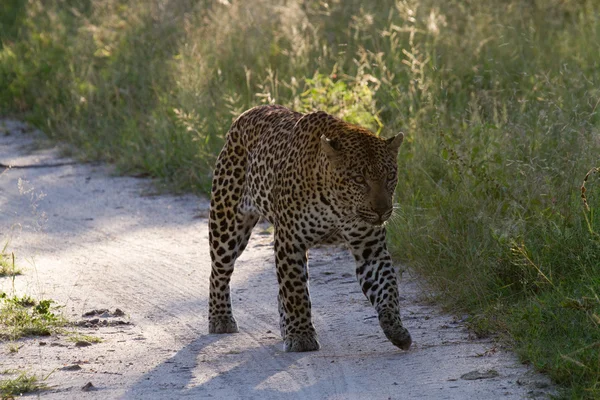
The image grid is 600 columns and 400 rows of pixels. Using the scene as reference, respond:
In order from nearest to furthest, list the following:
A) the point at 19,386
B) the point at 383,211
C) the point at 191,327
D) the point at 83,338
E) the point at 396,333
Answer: the point at 19,386 < the point at 383,211 < the point at 396,333 < the point at 83,338 < the point at 191,327

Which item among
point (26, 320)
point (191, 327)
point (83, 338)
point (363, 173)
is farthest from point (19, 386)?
point (363, 173)

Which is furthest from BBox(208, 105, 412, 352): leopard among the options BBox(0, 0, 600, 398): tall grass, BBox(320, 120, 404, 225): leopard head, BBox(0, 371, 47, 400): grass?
BBox(0, 371, 47, 400): grass

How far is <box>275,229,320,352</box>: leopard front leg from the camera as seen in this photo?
20.4ft

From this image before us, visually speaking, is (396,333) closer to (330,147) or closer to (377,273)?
(377,273)

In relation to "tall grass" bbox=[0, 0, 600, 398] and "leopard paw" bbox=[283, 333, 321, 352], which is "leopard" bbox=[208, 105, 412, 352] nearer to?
"leopard paw" bbox=[283, 333, 321, 352]

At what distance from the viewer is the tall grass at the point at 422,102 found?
6.39 meters

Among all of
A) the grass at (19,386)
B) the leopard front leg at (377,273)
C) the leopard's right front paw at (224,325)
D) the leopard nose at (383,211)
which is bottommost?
the leopard's right front paw at (224,325)

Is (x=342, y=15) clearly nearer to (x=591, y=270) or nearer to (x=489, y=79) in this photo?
(x=489, y=79)

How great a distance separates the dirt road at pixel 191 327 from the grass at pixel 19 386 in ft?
0.27

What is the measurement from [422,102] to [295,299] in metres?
3.64

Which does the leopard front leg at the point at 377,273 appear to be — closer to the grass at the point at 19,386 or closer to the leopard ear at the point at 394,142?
the leopard ear at the point at 394,142

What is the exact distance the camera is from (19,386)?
549cm

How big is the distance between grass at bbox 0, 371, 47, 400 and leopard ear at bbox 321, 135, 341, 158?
1.99 metres

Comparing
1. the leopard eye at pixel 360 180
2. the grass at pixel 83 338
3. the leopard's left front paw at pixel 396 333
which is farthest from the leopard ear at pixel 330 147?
the grass at pixel 83 338
